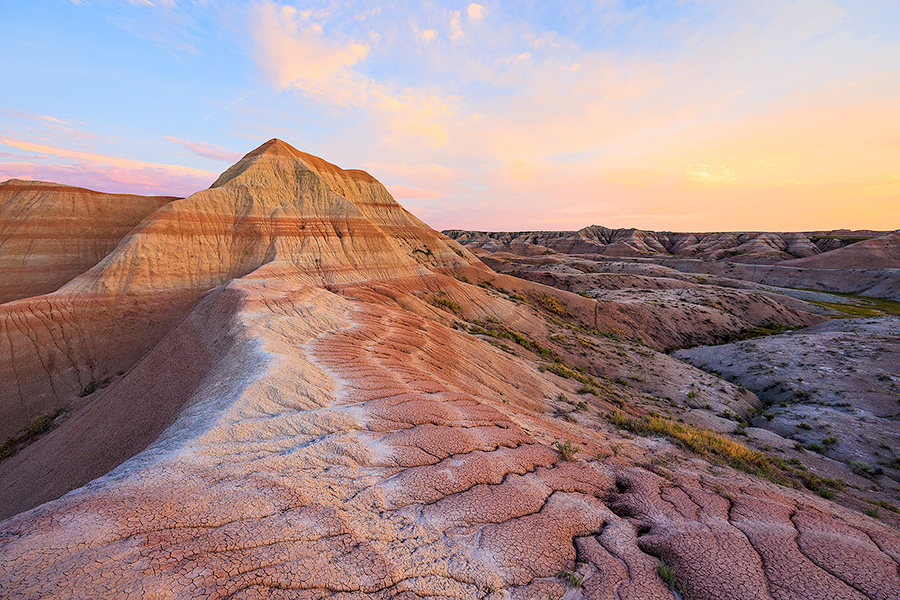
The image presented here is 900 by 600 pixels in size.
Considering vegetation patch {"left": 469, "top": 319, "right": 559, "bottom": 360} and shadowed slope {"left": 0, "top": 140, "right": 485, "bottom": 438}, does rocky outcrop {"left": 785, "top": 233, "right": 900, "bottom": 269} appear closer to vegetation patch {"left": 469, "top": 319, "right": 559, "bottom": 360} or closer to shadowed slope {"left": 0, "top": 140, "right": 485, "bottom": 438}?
vegetation patch {"left": 469, "top": 319, "right": 559, "bottom": 360}

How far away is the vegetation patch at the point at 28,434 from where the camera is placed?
15.0m

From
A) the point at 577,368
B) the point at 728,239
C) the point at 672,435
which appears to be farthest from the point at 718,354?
the point at 728,239

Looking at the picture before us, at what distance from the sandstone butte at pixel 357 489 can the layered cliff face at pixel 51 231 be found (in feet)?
29.2

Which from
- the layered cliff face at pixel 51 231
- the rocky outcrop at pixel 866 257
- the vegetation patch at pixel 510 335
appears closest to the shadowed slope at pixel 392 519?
the vegetation patch at pixel 510 335

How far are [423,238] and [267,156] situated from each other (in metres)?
17.2

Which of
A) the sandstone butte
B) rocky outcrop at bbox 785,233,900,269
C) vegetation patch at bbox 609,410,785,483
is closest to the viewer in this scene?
the sandstone butte

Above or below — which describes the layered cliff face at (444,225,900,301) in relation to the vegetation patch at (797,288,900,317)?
above

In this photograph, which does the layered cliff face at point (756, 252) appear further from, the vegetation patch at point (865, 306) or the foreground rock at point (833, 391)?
the foreground rock at point (833, 391)

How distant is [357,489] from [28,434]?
21.5 meters

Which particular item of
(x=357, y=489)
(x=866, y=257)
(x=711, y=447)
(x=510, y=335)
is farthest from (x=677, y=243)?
(x=357, y=489)

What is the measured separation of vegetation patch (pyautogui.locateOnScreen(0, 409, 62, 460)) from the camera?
15004 mm

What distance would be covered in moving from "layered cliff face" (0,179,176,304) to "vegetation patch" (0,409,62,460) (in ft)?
47.2

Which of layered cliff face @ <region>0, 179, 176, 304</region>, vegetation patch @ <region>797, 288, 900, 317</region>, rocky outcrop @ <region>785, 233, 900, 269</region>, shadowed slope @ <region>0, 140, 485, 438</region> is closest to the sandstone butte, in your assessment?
shadowed slope @ <region>0, 140, 485, 438</region>

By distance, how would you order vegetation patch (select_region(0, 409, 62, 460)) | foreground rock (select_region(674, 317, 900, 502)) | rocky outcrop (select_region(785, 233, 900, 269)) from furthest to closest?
rocky outcrop (select_region(785, 233, 900, 269))
vegetation patch (select_region(0, 409, 62, 460))
foreground rock (select_region(674, 317, 900, 502))
